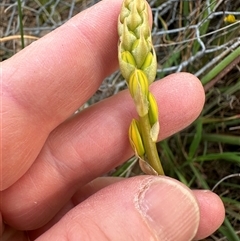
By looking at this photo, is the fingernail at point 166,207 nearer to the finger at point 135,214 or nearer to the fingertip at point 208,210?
the finger at point 135,214

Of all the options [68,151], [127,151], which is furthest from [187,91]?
[68,151]

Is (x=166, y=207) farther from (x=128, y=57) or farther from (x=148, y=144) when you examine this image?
(x=128, y=57)

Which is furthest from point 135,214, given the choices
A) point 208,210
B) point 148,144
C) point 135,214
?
point 208,210

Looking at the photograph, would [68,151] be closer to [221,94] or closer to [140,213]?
[140,213]

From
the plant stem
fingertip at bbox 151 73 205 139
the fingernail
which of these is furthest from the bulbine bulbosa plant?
fingertip at bbox 151 73 205 139

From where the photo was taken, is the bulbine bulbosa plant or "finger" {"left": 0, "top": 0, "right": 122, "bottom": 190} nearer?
the bulbine bulbosa plant

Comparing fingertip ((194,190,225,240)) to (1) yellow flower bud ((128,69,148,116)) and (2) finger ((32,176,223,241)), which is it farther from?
(1) yellow flower bud ((128,69,148,116))

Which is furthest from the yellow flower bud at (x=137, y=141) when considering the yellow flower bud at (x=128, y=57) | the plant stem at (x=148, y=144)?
the yellow flower bud at (x=128, y=57)
